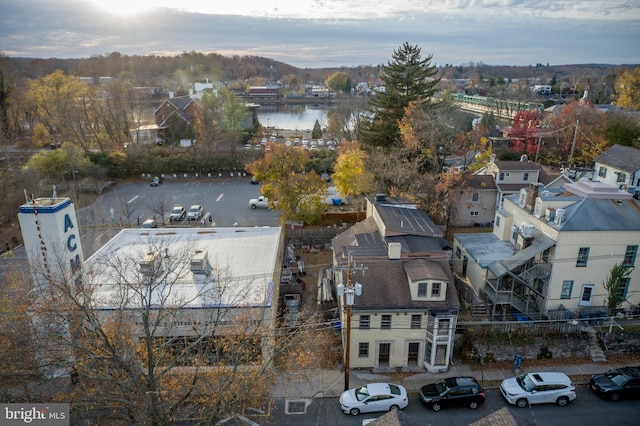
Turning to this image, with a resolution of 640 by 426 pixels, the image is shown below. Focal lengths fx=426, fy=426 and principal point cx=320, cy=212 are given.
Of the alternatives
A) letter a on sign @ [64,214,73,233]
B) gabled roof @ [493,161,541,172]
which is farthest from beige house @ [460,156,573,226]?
letter a on sign @ [64,214,73,233]

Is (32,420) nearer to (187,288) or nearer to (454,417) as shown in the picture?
(187,288)

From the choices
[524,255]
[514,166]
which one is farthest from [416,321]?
[514,166]

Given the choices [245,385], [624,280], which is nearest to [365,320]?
[245,385]

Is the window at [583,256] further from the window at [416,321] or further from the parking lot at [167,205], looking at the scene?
the parking lot at [167,205]

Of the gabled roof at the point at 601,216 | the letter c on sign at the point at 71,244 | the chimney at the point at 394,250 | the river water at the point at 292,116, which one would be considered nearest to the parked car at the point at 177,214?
the letter c on sign at the point at 71,244

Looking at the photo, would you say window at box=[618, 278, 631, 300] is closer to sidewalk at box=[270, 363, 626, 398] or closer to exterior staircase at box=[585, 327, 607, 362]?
exterior staircase at box=[585, 327, 607, 362]

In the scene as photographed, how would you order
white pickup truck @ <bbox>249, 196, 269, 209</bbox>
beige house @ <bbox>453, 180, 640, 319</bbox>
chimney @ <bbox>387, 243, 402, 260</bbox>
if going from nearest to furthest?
chimney @ <bbox>387, 243, 402, 260</bbox>
beige house @ <bbox>453, 180, 640, 319</bbox>
white pickup truck @ <bbox>249, 196, 269, 209</bbox>
